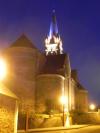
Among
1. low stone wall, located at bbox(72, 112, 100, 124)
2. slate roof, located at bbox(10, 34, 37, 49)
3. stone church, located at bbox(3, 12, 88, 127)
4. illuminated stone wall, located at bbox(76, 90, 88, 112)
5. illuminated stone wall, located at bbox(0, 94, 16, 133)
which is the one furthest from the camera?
illuminated stone wall, located at bbox(76, 90, 88, 112)

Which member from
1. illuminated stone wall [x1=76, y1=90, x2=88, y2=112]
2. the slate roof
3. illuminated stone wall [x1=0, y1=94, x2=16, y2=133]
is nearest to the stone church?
the slate roof

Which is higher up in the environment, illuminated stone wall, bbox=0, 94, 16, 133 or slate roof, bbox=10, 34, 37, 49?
slate roof, bbox=10, 34, 37, 49

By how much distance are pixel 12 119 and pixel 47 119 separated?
17.9 m

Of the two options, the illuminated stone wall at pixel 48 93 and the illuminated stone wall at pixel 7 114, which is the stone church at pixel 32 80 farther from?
the illuminated stone wall at pixel 7 114

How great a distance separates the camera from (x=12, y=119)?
1917cm

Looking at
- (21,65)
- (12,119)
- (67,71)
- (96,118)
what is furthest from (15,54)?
(12,119)

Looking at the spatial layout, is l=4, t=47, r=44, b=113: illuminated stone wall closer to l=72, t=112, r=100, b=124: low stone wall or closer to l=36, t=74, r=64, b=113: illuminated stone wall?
l=36, t=74, r=64, b=113: illuminated stone wall

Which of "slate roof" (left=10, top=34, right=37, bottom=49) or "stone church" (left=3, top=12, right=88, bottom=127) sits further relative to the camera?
"slate roof" (left=10, top=34, right=37, bottom=49)

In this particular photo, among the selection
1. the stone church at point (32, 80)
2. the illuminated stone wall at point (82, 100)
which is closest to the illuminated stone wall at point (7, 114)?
the stone church at point (32, 80)

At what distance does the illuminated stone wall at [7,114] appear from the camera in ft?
57.5

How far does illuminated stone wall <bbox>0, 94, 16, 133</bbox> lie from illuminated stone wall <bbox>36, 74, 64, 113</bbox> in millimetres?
26421

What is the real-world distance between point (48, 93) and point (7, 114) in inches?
1117

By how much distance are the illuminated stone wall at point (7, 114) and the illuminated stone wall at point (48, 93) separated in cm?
2642

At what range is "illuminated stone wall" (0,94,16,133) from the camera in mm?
17516
